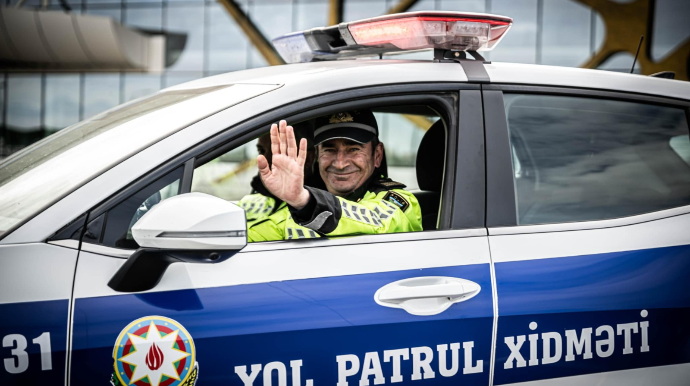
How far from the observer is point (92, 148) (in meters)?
1.59

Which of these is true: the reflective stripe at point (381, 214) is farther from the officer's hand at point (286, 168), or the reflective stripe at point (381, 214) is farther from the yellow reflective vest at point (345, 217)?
the officer's hand at point (286, 168)

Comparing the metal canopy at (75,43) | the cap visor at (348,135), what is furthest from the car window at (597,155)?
the metal canopy at (75,43)

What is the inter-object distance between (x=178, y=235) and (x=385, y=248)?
52cm

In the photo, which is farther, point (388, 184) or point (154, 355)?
point (388, 184)

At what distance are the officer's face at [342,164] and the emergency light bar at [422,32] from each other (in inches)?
13.5

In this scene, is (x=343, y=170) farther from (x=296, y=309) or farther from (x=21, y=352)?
(x=21, y=352)

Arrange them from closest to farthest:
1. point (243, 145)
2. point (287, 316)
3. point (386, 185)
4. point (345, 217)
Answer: point (287, 316)
point (345, 217)
point (243, 145)
point (386, 185)

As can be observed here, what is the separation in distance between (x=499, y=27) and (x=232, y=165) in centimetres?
1170

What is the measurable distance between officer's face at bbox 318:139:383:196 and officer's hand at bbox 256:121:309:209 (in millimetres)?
599

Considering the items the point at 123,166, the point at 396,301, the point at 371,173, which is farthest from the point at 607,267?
the point at 123,166

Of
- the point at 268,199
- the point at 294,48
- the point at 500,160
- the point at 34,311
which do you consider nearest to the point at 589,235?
the point at 500,160

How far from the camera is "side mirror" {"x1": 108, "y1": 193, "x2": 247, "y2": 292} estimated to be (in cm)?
130

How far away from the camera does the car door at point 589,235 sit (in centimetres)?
159

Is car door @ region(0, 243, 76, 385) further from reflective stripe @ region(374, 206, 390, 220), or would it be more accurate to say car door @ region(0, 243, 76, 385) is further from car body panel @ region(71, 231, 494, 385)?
reflective stripe @ region(374, 206, 390, 220)
